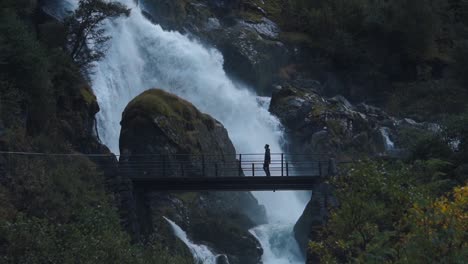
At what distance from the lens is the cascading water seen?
52219mm

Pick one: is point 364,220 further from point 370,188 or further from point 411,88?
point 411,88

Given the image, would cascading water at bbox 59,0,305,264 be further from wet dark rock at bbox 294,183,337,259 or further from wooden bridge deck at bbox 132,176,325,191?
wet dark rock at bbox 294,183,337,259

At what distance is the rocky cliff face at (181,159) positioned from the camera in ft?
135

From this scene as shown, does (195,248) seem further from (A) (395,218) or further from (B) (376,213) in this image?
(B) (376,213)

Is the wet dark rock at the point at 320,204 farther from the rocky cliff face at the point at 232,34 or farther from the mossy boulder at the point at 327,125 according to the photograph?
the rocky cliff face at the point at 232,34

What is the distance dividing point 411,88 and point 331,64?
725cm

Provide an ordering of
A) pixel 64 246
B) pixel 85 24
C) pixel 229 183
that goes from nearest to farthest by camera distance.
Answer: pixel 64 246 → pixel 229 183 → pixel 85 24

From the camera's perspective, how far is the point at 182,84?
198 ft

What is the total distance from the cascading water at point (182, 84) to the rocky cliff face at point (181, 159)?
538 cm

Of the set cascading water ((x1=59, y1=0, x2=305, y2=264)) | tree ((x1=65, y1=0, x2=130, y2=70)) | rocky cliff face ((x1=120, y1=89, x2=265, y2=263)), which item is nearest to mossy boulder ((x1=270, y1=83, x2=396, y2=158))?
cascading water ((x1=59, y1=0, x2=305, y2=264))

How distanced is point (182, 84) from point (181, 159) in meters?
19.8

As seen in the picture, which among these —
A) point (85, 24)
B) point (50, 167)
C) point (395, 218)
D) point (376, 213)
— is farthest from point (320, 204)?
point (376, 213)

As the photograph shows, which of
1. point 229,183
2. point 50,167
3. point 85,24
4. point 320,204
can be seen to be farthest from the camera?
point 85,24

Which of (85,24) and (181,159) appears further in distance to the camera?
(85,24)
